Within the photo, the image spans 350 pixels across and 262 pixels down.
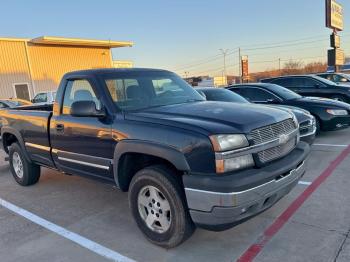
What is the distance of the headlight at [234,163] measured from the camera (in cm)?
298

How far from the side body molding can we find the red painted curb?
105 centimetres

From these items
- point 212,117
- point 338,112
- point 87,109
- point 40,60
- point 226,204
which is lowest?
point 338,112

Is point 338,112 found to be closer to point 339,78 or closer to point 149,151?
point 149,151

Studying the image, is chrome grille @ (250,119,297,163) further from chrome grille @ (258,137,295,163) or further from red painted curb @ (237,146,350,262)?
red painted curb @ (237,146,350,262)

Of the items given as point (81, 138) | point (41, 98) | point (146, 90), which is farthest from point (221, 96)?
point (41, 98)

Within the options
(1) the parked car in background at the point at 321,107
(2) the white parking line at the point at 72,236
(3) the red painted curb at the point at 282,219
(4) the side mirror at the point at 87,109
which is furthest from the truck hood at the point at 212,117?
(1) the parked car in background at the point at 321,107

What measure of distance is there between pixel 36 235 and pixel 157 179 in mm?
1841

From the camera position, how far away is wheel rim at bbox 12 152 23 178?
6120 mm

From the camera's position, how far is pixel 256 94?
30.8 ft

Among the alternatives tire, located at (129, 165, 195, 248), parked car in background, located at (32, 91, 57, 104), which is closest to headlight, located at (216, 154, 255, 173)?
tire, located at (129, 165, 195, 248)

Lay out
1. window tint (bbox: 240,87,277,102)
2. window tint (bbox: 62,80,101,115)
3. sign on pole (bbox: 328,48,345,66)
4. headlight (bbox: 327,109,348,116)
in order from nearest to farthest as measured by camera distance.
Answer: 1. window tint (bbox: 62,80,101,115)
2. headlight (bbox: 327,109,348,116)
3. window tint (bbox: 240,87,277,102)
4. sign on pole (bbox: 328,48,345,66)

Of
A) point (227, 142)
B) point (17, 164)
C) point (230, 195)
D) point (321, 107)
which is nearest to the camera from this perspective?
point (230, 195)

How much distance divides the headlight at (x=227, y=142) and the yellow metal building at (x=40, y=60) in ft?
87.4

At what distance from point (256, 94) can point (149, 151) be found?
664cm
